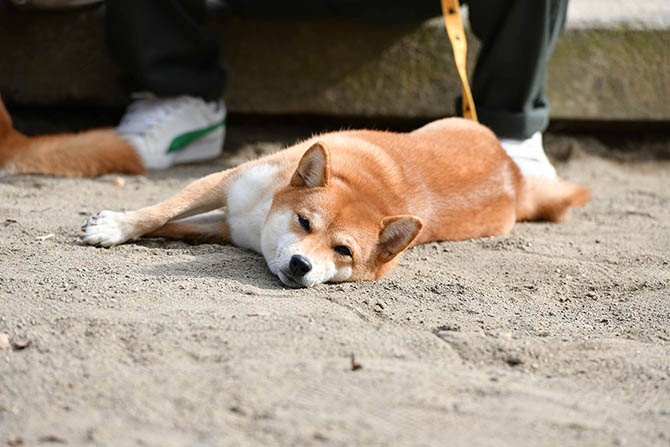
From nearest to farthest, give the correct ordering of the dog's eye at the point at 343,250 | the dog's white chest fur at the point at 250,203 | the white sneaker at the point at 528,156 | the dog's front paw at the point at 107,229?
the dog's eye at the point at 343,250 < the dog's front paw at the point at 107,229 < the dog's white chest fur at the point at 250,203 < the white sneaker at the point at 528,156

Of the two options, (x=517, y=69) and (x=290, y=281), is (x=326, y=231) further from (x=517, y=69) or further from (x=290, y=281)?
(x=517, y=69)

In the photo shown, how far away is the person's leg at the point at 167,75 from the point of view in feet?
13.0

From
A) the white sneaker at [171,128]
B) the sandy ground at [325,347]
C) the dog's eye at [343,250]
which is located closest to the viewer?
the sandy ground at [325,347]

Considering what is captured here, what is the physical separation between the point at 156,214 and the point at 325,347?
113 cm

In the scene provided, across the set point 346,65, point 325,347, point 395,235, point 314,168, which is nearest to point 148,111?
point 346,65

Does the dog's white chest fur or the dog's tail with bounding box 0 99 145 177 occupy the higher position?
the dog's white chest fur

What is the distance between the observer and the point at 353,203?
2725 millimetres

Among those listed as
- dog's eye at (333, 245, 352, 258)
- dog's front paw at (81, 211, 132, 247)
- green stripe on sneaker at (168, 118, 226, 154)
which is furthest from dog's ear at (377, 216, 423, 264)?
green stripe on sneaker at (168, 118, 226, 154)

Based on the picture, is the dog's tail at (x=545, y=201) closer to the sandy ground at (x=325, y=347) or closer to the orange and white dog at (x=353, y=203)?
the orange and white dog at (x=353, y=203)

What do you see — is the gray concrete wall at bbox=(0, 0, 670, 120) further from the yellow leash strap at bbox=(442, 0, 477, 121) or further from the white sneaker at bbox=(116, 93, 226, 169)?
the yellow leash strap at bbox=(442, 0, 477, 121)

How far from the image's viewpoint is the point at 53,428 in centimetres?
165

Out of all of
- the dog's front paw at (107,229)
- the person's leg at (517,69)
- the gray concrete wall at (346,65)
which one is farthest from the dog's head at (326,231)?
the gray concrete wall at (346,65)

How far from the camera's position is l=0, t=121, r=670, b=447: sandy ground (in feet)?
5.63

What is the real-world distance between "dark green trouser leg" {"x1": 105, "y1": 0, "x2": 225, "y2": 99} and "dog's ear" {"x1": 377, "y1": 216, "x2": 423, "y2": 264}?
1.81 metres
